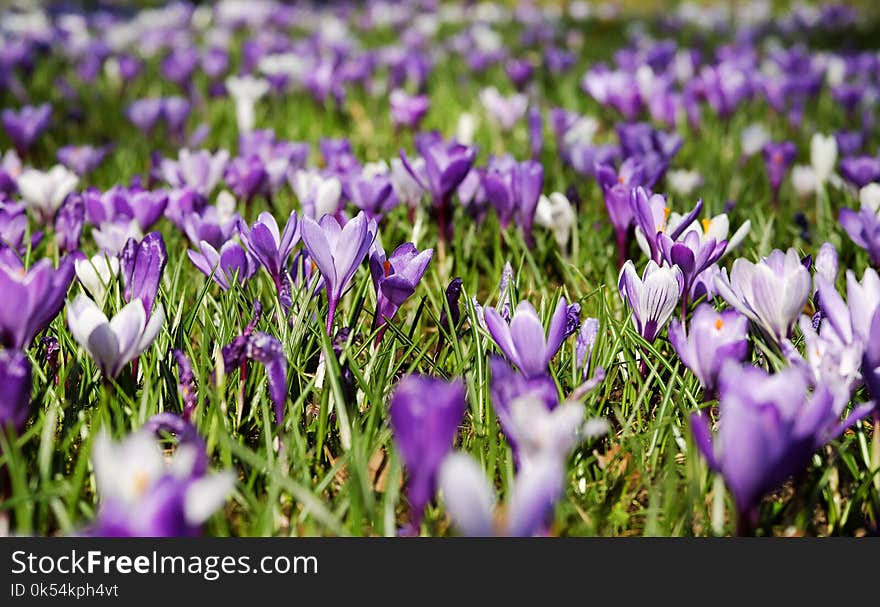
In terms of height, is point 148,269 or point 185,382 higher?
point 148,269

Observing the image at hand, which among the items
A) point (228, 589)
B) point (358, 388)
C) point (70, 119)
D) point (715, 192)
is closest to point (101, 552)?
point (228, 589)

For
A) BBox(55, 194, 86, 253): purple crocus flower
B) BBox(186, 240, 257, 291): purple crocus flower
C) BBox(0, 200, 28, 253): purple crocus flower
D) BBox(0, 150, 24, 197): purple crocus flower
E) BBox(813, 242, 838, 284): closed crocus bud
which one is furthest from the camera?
BBox(0, 150, 24, 197): purple crocus flower

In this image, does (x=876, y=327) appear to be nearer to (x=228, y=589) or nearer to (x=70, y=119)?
(x=228, y=589)

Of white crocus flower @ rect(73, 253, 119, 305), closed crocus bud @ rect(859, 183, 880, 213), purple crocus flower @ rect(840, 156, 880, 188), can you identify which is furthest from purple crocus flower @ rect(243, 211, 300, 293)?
purple crocus flower @ rect(840, 156, 880, 188)

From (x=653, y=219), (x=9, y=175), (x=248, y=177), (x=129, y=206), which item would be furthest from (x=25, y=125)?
(x=653, y=219)

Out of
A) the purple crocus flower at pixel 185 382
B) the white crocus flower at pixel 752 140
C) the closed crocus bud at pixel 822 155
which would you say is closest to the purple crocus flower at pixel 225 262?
the purple crocus flower at pixel 185 382

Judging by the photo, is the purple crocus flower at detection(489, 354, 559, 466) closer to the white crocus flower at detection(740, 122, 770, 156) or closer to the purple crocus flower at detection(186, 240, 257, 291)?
the purple crocus flower at detection(186, 240, 257, 291)

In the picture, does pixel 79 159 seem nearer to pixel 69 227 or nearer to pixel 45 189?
pixel 45 189
